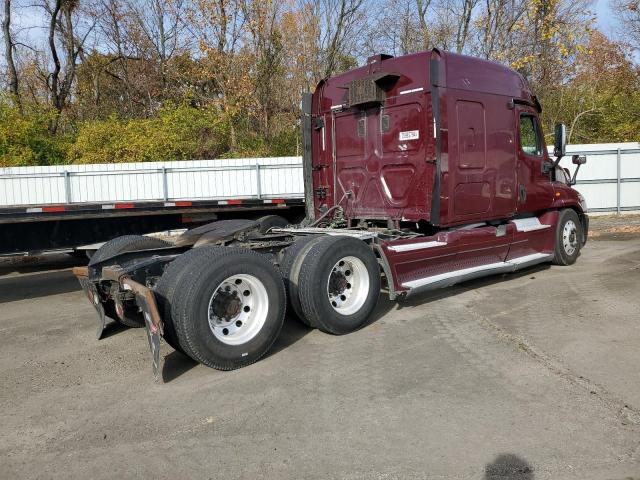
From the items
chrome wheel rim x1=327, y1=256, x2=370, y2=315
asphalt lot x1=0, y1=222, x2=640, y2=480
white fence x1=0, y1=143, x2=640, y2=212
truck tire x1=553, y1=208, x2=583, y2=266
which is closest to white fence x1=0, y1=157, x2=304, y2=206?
white fence x1=0, y1=143, x2=640, y2=212

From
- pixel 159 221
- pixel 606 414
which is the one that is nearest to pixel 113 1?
pixel 159 221

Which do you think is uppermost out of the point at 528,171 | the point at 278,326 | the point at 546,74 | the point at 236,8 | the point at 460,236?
the point at 236,8

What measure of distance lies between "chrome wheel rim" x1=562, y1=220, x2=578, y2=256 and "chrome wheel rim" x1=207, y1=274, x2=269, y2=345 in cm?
579

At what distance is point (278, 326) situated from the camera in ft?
16.1

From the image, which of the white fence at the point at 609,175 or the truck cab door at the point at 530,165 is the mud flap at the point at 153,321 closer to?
the truck cab door at the point at 530,165

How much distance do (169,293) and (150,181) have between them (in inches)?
475

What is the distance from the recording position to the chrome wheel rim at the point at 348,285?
5.59 metres

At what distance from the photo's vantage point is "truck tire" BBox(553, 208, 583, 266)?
859cm

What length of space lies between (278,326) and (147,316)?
1.16 meters

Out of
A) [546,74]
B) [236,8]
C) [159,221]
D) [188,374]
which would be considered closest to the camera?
[188,374]

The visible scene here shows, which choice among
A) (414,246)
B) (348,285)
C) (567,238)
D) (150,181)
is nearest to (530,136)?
(567,238)

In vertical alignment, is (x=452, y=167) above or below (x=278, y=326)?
above

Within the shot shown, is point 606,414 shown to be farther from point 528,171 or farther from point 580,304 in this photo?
point 528,171

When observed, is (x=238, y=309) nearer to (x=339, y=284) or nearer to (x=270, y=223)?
(x=339, y=284)
